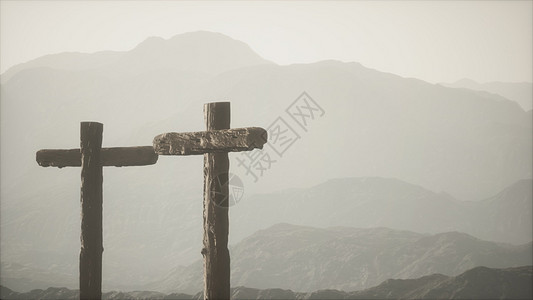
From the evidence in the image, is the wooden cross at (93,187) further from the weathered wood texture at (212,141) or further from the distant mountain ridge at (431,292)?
Result: the distant mountain ridge at (431,292)

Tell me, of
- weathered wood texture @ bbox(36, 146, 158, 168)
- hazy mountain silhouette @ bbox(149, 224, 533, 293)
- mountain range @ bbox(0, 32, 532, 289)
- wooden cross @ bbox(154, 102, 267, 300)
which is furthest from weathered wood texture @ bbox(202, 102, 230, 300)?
mountain range @ bbox(0, 32, 532, 289)

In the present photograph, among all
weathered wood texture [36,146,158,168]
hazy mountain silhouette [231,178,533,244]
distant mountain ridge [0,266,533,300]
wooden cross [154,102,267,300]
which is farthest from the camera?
hazy mountain silhouette [231,178,533,244]

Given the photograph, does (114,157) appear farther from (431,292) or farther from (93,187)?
(431,292)

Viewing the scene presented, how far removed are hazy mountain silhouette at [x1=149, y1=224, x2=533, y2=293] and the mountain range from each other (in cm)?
2176

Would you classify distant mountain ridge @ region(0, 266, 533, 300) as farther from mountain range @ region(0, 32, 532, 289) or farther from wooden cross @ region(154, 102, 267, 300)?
mountain range @ region(0, 32, 532, 289)

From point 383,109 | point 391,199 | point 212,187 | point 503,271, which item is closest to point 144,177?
point 391,199

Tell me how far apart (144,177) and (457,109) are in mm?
92284

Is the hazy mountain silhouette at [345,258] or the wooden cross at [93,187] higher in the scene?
the wooden cross at [93,187]

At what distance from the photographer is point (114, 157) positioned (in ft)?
24.9

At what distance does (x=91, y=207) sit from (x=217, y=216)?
2832 mm

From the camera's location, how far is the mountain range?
82.4 meters

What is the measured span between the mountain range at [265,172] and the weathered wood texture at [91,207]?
176ft

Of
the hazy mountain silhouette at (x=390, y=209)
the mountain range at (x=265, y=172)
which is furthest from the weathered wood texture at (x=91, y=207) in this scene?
the hazy mountain silhouette at (x=390, y=209)

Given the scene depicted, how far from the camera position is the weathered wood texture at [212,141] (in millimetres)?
5137
